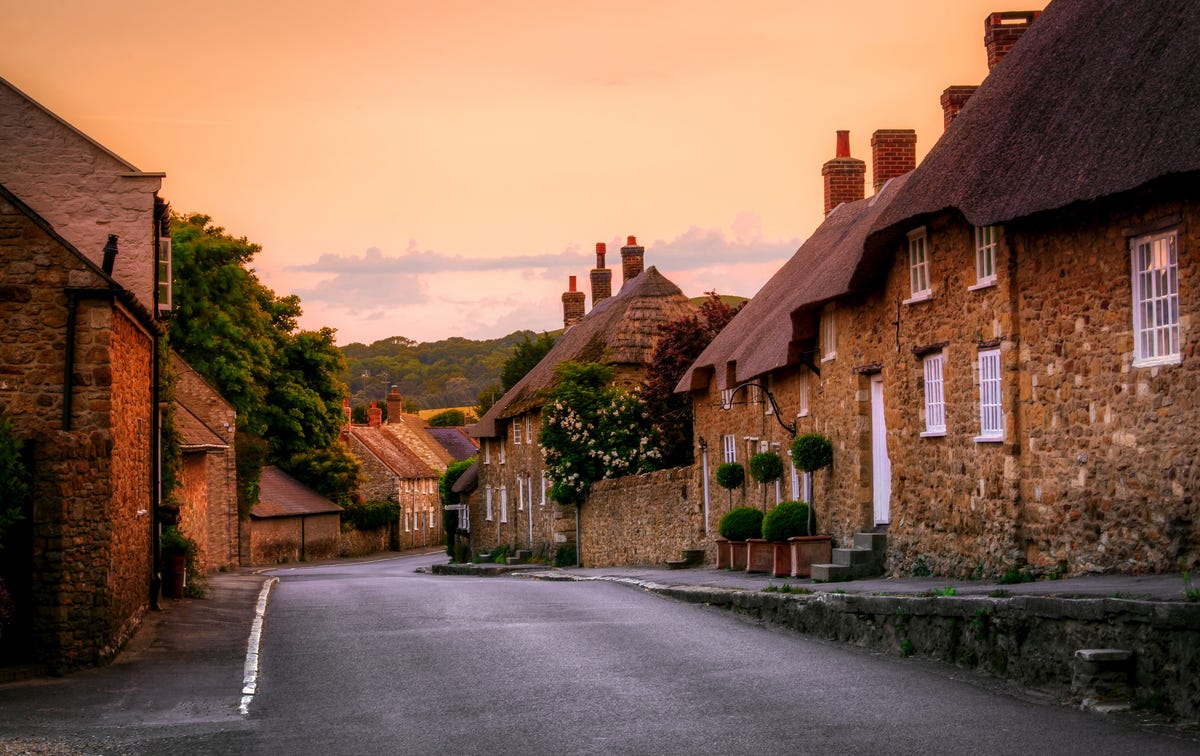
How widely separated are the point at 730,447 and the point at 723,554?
410cm

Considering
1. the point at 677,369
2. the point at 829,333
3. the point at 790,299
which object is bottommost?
the point at 829,333

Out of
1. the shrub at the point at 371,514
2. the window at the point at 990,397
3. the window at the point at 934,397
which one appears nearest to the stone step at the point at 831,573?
the window at the point at 934,397

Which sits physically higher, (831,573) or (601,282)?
(601,282)

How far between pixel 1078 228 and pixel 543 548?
33070mm

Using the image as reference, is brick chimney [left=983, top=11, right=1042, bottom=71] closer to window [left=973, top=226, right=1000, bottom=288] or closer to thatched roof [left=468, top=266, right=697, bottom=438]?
window [left=973, top=226, right=1000, bottom=288]

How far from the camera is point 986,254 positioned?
17.2 m

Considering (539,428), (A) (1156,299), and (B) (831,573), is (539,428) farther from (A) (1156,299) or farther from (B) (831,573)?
(A) (1156,299)

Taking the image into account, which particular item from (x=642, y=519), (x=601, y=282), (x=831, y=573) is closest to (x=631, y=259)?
(x=601, y=282)

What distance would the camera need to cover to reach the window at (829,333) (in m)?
23.6

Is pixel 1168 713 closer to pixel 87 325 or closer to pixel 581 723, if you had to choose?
pixel 581 723

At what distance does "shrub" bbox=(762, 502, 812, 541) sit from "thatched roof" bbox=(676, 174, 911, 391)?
109 inches

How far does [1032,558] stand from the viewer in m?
16.3

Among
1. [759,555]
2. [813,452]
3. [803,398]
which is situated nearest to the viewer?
[813,452]

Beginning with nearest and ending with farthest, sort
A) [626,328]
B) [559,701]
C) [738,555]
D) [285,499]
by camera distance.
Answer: [559,701]
[738,555]
[626,328]
[285,499]
